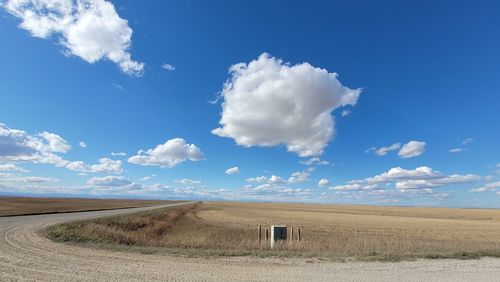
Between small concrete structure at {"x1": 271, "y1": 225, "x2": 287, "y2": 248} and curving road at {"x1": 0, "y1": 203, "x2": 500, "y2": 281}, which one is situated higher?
small concrete structure at {"x1": 271, "y1": 225, "x2": 287, "y2": 248}

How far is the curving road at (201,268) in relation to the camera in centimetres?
1007

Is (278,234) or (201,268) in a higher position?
(278,234)

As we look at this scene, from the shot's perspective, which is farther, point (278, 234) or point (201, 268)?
point (278, 234)

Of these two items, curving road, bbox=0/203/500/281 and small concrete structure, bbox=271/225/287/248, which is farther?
small concrete structure, bbox=271/225/287/248

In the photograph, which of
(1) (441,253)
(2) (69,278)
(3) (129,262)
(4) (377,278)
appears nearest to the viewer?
(2) (69,278)

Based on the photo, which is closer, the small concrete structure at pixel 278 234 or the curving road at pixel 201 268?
the curving road at pixel 201 268

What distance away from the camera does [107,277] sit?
383 inches

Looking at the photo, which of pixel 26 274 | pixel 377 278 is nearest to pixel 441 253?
pixel 377 278

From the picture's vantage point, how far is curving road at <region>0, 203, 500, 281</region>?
10.1 meters

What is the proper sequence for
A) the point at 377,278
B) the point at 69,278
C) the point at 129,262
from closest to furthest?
1. the point at 69,278
2. the point at 377,278
3. the point at 129,262

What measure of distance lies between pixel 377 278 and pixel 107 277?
7.90 m

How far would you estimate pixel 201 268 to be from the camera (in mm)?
11461

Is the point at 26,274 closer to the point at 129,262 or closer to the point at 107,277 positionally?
the point at 107,277

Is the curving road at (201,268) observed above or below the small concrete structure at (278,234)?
below
